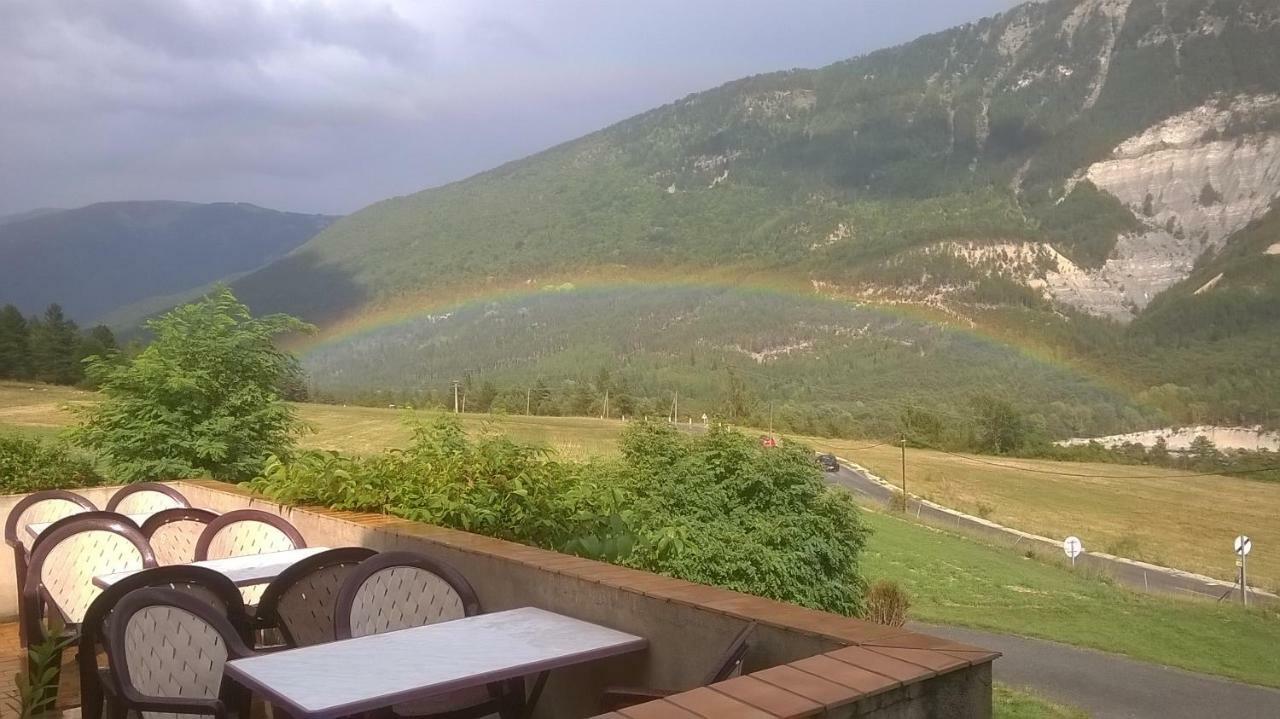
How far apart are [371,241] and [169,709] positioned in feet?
230

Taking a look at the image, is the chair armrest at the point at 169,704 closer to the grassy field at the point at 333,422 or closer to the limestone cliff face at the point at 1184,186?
the grassy field at the point at 333,422

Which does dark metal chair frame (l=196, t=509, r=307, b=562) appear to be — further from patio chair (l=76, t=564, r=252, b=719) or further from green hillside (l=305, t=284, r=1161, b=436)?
green hillside (l=305, t=284, r=1161, b=436)

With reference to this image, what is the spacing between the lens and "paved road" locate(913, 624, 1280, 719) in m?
15.4

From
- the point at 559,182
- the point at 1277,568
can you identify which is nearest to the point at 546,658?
the point at 1277,568

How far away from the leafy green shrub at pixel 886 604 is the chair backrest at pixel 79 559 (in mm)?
12035

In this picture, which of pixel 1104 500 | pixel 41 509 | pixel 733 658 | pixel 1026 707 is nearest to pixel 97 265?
pixel 1104 500

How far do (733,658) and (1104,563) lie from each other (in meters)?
41.6

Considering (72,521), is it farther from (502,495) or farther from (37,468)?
(37,468)

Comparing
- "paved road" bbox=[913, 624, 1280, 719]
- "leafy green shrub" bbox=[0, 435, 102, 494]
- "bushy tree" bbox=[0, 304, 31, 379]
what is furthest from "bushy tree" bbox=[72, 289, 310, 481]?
"bushy tree" bbox=[0, 304, 31, 379]

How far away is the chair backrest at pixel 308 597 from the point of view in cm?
301

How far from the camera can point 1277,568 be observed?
1777 inches

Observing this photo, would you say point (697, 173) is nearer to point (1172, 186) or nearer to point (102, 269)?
point (1172, 186)

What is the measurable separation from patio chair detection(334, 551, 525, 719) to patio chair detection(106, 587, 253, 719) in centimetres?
33

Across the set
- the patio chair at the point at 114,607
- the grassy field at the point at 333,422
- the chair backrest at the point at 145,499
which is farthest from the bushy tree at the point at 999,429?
the patio chair at the point at 114,607
